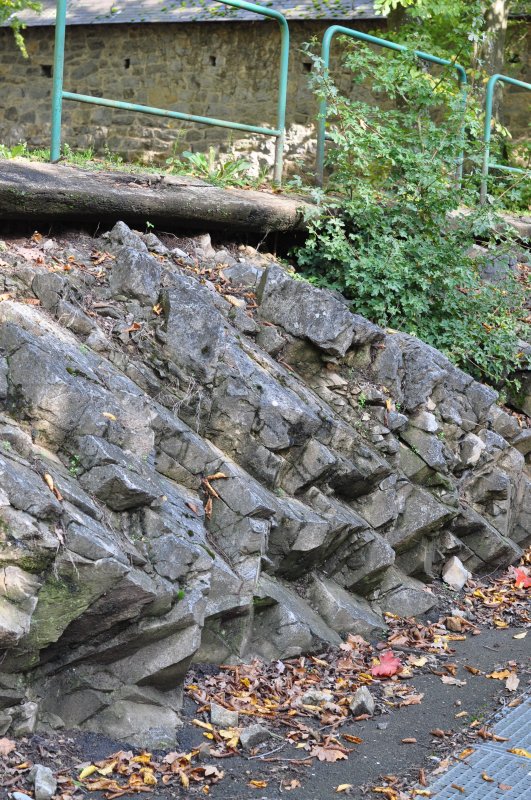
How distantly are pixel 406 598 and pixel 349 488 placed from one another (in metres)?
0.79

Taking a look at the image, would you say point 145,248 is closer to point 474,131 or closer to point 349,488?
point 349,488

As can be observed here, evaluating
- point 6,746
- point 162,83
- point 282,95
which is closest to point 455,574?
point 6,746

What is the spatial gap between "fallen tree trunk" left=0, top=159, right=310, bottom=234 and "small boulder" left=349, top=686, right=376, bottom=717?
354 cm

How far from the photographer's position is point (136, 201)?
666 centimetres

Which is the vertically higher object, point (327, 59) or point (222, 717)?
point (327, 59)

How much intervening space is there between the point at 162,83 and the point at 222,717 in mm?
12796

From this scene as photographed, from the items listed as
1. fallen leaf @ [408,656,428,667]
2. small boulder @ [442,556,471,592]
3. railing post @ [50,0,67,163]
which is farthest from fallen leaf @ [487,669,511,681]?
railing post @ [50,0,67,163]

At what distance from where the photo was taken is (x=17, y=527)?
4.04 meters

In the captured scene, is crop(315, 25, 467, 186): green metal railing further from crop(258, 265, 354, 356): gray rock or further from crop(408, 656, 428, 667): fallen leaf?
crop(408, 656, 428, 667): fallen leaf

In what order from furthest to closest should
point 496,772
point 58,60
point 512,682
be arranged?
point 58,60 → point 512,682 → point 496,772

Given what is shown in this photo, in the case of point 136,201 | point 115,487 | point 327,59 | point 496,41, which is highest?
point 496,41

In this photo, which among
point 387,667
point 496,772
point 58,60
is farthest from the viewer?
point 58,60

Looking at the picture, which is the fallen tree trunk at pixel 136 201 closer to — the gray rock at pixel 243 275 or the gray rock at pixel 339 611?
the gray rock at pixel 243 275

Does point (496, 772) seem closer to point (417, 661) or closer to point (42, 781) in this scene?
point (417, 661)
